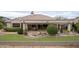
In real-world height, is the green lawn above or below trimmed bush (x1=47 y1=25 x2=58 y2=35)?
below

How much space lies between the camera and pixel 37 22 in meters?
3.89

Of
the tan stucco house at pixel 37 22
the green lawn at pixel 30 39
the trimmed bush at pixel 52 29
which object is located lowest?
the green lawn at pixel 30 39

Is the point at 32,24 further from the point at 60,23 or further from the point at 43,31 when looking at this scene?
the point at 60,23

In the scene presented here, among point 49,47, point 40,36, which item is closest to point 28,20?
point 40,36

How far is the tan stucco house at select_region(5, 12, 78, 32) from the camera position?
3.87m

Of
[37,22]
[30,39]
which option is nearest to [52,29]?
[37,22]

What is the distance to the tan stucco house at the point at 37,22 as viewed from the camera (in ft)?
12.7

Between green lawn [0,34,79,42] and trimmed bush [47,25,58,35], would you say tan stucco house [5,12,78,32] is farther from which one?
green lawn [0,34,79,42]

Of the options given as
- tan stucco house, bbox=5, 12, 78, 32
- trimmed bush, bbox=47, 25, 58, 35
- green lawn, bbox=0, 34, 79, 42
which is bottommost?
green lawn, bbox=0, 34, 79, 42

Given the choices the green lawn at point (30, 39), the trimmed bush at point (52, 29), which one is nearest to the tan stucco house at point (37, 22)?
the trimmed bush at point (52, 29)

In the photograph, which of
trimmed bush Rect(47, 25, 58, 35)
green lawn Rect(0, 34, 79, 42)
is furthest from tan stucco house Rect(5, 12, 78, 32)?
green lawn Rect(0, 34, 79, 42)

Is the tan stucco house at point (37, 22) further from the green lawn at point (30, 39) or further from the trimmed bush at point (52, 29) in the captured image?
the green lawn at point (30, 39)

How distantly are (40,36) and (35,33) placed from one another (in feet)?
0.34

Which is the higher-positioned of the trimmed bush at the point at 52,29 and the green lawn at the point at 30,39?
the trimmed bush at the point at 52,29
